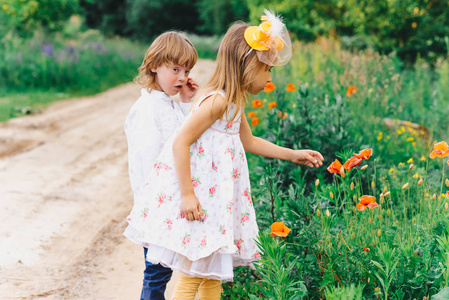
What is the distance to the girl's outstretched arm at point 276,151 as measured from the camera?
103 inches

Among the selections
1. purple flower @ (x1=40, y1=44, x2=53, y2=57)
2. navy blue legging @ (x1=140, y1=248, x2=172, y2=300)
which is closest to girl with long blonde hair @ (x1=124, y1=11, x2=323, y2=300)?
navy blue legging @ (x1=140, y1=248, x2=172, y2=300)

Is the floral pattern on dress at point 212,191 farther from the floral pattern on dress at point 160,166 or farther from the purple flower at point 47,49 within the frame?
the purple flower at point 47,49

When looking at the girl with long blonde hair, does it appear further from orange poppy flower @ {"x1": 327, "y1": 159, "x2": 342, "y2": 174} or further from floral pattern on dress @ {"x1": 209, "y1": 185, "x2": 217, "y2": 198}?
orange poppy flower @ {"x1": 327, "y1": 159, "x2": 342, "y2": 174}

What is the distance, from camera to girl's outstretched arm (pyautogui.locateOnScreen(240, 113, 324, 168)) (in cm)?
262

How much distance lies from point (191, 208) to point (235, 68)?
70 cm

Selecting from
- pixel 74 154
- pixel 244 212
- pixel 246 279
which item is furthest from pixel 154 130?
pixel 74 154

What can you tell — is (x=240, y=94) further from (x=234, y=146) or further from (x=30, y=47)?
(x=30, y=47)

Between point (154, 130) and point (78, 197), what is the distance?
8.67 ft

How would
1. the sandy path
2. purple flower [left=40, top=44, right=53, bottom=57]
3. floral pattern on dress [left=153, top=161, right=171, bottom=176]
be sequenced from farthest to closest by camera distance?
1. purple flower [left=40, top=44, right=53, bottom=57]
2. the sandy path
3. floral pattern on dress [left=153, top=161, right=171, bottom=176]

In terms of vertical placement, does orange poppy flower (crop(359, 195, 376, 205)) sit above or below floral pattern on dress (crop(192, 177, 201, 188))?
above

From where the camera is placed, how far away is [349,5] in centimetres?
1207

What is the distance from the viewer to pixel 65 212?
448cm

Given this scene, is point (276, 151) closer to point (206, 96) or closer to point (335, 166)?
point (335, 166)

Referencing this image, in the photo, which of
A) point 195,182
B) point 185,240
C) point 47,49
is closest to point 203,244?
point 185,240
